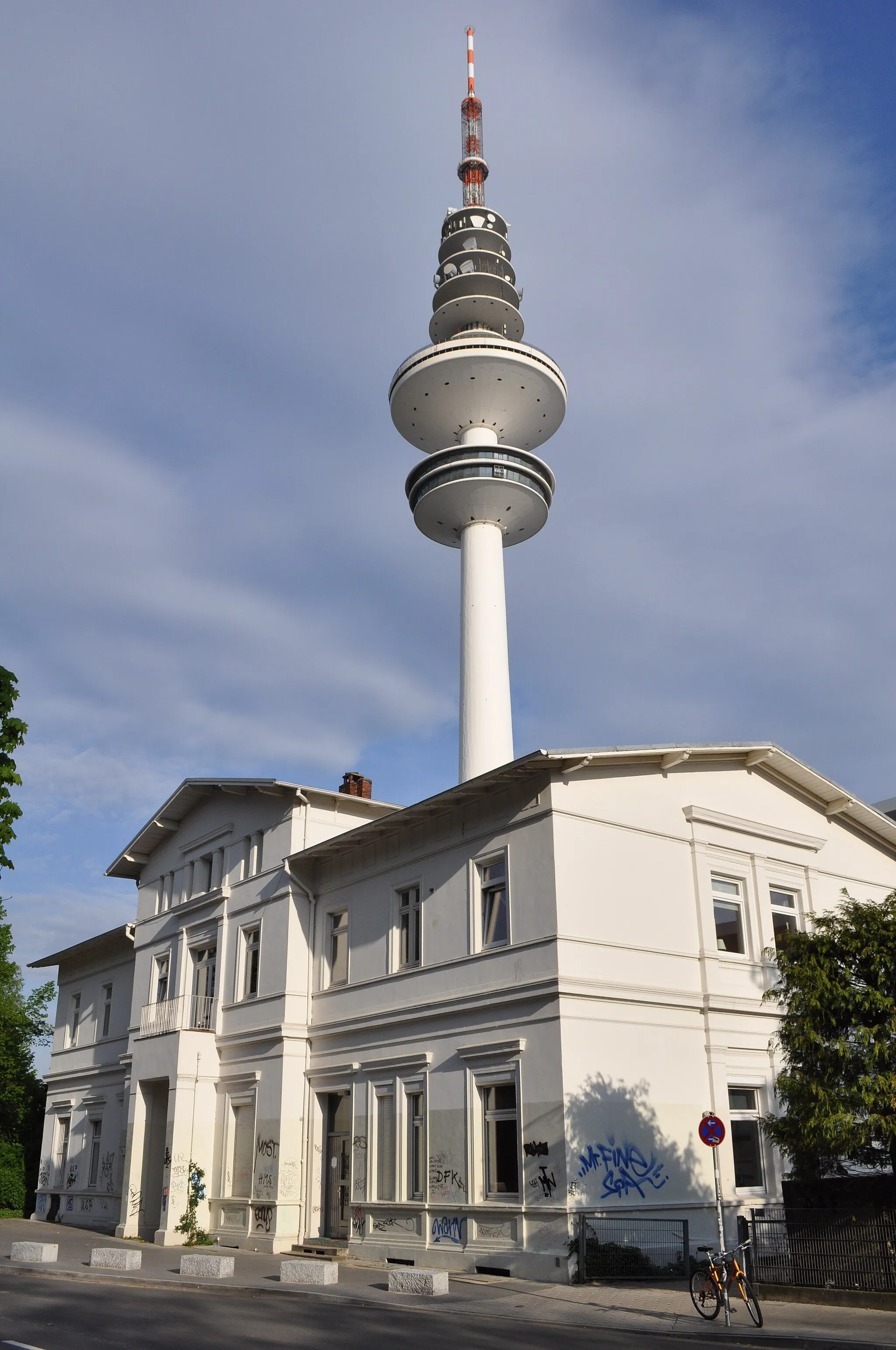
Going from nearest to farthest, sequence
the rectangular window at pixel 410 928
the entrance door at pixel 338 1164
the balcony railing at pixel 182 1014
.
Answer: the rectangular window at pixel 410 928 < the entrance door at pixel 338 1164 < the balcony railing at pixel 182 1014

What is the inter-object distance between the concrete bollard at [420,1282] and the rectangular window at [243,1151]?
32.5 ft

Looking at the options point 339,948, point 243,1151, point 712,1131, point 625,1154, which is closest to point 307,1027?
point 339,948

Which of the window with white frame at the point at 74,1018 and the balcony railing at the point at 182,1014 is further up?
the window with white frame at the point at 74,1018

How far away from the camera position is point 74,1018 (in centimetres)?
4191

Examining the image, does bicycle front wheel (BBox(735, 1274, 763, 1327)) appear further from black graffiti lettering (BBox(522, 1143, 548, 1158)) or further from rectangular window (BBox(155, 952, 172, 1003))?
rectangular window (BBox(155, 952, 172, 1003))

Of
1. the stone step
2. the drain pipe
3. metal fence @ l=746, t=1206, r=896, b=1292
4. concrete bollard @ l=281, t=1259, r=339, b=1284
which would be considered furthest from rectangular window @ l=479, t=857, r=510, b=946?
the stone step

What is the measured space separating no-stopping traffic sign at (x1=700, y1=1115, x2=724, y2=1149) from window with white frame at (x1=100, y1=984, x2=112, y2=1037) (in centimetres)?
2838

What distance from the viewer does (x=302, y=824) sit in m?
28.7

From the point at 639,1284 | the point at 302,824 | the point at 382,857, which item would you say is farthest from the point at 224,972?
the point at 639,1284

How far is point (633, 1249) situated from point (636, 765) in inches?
342

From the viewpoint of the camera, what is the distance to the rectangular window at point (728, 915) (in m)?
23.6

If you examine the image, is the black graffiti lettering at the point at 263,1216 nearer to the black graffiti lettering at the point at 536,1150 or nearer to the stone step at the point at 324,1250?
the stone step at the point at 324,1250

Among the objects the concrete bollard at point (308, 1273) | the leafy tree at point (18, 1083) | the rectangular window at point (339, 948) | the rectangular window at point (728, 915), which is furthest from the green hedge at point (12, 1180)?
the rectangular window at point (728, 915)

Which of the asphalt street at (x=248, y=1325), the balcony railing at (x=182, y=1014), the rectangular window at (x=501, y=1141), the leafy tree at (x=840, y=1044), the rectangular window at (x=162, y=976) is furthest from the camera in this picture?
the rectangular window at (x=162, y=976)
